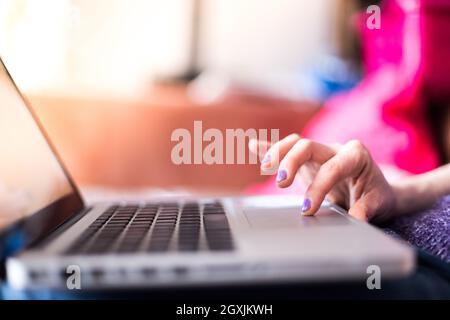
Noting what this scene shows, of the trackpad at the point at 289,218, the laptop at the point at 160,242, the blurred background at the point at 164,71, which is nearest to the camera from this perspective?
the laptop at the point at 160,242

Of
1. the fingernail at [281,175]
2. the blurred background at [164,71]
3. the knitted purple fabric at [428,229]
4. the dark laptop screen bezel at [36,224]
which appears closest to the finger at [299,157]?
the fingernail at [281,175]

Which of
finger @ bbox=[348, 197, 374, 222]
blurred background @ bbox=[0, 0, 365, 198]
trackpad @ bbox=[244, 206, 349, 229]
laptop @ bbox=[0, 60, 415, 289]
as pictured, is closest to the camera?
laptop @ bbox=[0, 60, 415, 289]

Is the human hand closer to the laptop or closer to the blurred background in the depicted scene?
the laptop

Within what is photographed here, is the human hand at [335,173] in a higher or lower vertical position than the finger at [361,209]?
higher

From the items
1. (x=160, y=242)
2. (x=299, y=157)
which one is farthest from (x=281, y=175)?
(x=160, y=242)

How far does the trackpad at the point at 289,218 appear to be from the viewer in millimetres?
444

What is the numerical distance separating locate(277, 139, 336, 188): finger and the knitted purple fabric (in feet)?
0.33

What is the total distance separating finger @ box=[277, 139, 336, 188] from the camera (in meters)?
0.49

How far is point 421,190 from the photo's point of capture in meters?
0.64

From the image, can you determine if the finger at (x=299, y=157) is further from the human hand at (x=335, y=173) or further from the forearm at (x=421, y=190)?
the forearm at (x=421, y=190)

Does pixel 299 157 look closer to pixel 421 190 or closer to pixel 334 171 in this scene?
pixel 334 171

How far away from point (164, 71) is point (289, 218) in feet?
5.82

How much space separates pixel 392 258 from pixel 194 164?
3.19ft

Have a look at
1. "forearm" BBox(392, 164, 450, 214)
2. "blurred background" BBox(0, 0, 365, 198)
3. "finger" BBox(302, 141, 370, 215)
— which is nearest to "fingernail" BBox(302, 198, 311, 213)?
"finger" BBox(302, 141, 370, 215)
